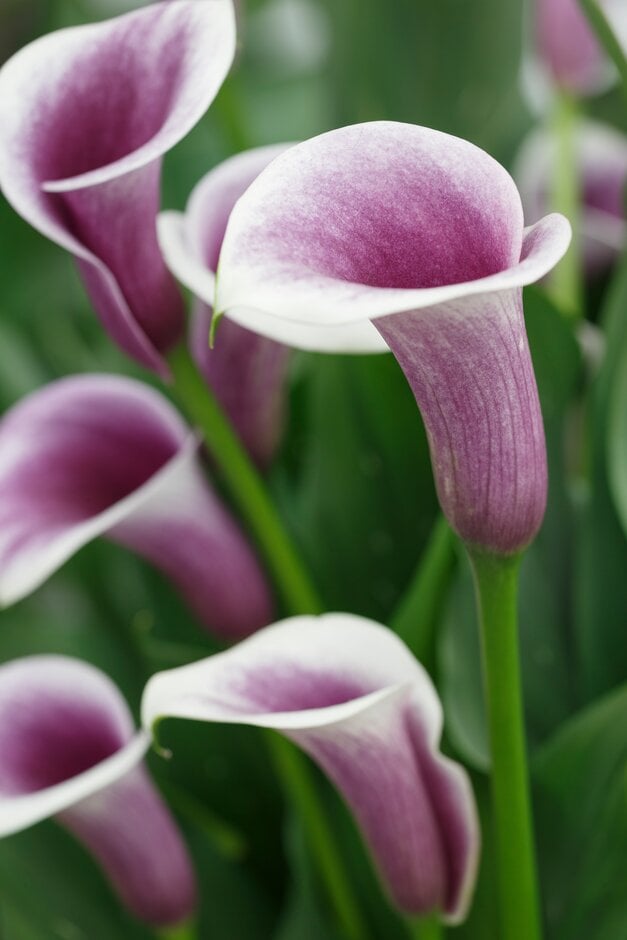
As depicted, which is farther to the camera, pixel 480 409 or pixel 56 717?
pixel 56 717

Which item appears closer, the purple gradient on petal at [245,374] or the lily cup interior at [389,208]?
the lily cup interior at [389,208]

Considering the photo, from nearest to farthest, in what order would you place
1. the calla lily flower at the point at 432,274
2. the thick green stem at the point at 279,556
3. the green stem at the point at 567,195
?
the calla lily flower at the point at 432,274 → the thick green stem at the point at 279,556 → the green stem at the point at 567,195

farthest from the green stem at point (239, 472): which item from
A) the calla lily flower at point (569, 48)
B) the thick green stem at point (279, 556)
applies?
the calla lily flower at point (569, 48)

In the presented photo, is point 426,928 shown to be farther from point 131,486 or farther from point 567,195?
point 567,195

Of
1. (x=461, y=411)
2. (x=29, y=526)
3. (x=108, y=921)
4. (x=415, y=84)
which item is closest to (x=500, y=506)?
(x=461, y=411)

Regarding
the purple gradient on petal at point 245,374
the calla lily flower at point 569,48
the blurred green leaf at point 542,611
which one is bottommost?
the blurred green leaf at point 542,611

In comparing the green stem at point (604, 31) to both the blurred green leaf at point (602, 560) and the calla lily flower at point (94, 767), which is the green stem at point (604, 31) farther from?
the calla lily flower at point (94, 767)

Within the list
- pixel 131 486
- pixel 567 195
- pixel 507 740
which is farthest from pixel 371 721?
pixel 567 195
